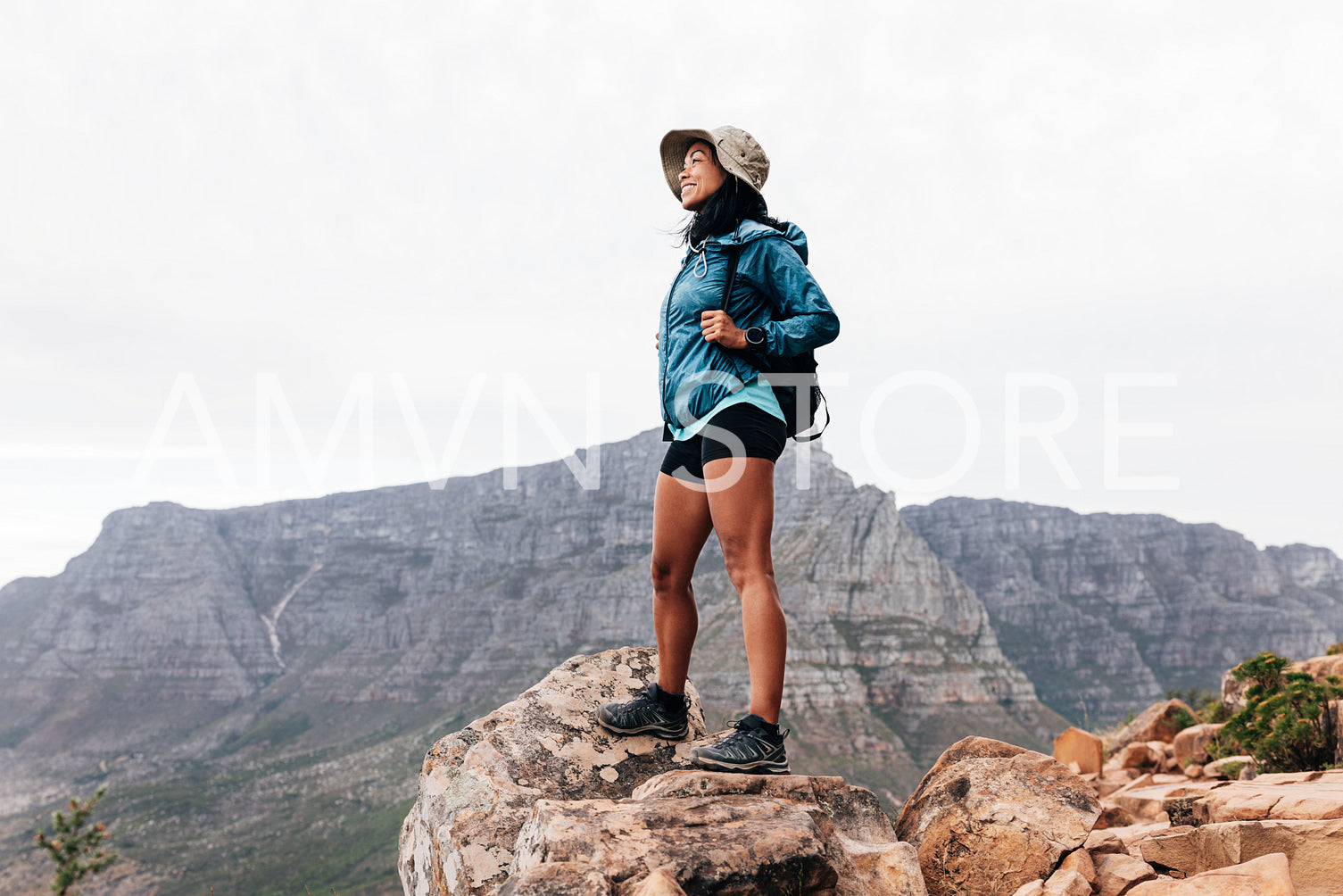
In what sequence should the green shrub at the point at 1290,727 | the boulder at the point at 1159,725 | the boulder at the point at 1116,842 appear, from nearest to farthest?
the boulder at the point at 1116,842
the green shrub at the point at 1290,727
the boulder at the point at 1159,725

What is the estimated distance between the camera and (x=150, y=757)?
141 meters

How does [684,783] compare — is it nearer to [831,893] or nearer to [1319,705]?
[831,893]

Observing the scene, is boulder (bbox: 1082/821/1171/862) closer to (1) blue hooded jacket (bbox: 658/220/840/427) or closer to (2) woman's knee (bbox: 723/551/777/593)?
(2) woman's knee (bbox: 723/551/777/593)

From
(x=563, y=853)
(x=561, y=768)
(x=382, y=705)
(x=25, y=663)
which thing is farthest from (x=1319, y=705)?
(x=25, y=663)

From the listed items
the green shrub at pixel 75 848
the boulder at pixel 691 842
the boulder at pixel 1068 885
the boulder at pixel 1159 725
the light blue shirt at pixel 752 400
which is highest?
the light blue shirt at pixel 752 400

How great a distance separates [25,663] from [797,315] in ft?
809

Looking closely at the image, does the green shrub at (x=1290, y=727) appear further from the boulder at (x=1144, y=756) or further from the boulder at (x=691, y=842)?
the boulder at (x=691, y=842)

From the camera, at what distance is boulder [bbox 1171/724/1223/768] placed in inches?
282

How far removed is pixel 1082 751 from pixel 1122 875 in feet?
19.9

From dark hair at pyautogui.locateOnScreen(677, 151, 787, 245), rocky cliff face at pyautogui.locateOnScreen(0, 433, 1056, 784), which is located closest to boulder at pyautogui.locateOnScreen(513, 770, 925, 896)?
dark hair at pyautogui.locateOnScreen(677, 151, 787, 245)

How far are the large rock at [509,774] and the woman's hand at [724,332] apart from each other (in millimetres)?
2227

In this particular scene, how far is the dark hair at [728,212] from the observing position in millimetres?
3766

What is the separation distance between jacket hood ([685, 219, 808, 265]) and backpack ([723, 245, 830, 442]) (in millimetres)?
43

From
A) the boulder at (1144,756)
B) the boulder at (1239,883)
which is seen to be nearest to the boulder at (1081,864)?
the boulder at (1239,883)
